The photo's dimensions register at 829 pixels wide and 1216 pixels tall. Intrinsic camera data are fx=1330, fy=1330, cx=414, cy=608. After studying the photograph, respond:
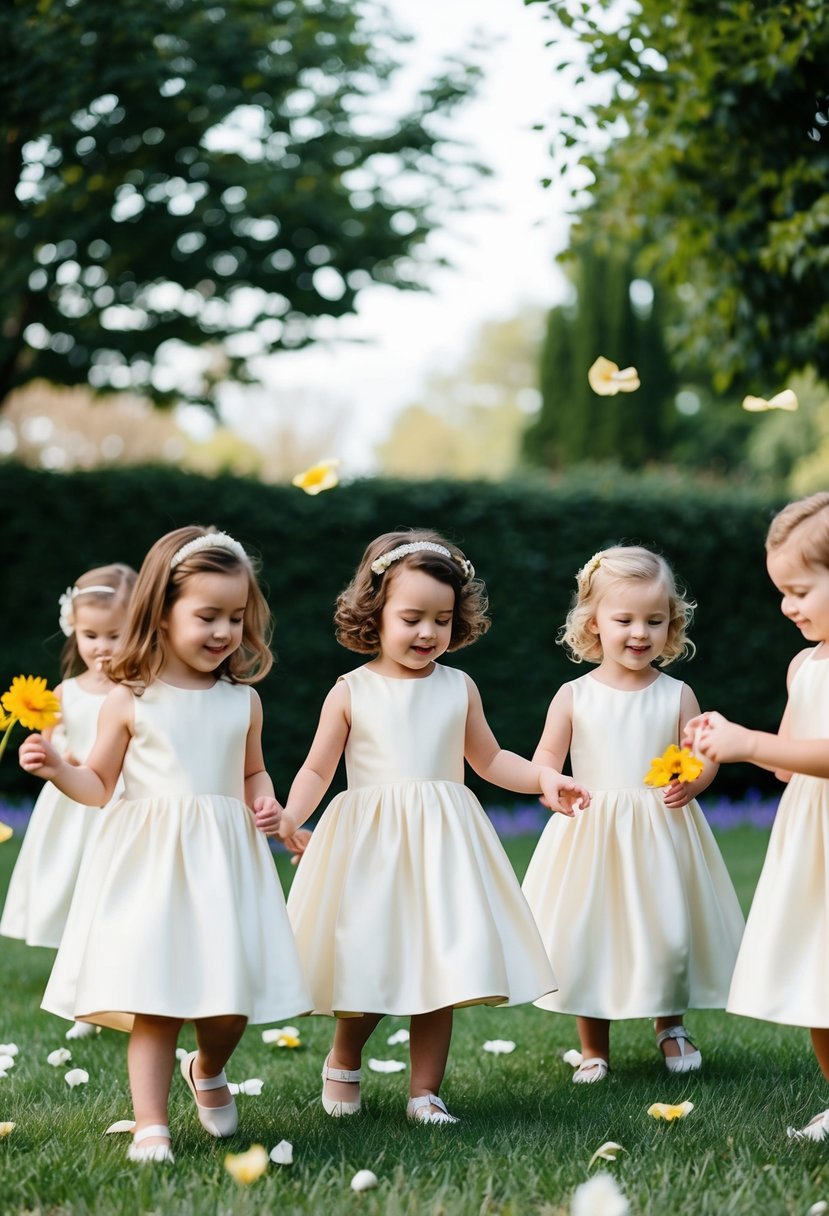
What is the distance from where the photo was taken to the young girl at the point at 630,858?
13.3 feet

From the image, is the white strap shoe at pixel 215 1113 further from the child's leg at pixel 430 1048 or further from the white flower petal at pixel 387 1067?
the white flower petal at pixel 387 1067

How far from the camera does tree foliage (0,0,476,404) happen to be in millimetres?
9438

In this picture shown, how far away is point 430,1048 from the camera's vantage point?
3.68 metres

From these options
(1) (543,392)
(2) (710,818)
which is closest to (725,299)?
(2) (710,818)

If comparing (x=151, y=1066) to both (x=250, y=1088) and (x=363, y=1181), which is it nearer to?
(x=363, y=1181)

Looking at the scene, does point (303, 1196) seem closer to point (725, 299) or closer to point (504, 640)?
point (725, 299)

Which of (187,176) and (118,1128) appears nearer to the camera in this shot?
(118,1128)

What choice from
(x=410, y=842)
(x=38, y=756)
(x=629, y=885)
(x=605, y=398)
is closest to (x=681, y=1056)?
(x=629, y=885)

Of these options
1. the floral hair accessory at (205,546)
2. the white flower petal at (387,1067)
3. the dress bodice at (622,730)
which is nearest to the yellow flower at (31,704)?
the floral hair accessory at (205,546)

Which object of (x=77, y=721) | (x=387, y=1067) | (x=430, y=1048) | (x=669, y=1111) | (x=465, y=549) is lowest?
(x=387, y=1067)

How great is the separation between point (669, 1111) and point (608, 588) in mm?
1566

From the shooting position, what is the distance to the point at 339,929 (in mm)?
3668

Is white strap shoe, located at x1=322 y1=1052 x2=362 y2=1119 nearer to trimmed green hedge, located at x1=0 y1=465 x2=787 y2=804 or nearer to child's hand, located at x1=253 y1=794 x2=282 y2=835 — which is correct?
child's hand, located at x1=253 y1=794 x2=282 y2=835

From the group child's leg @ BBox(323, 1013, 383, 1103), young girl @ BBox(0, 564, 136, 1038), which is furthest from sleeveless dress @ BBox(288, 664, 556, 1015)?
young girl @ BBox(0, 564, 136, 1038)
